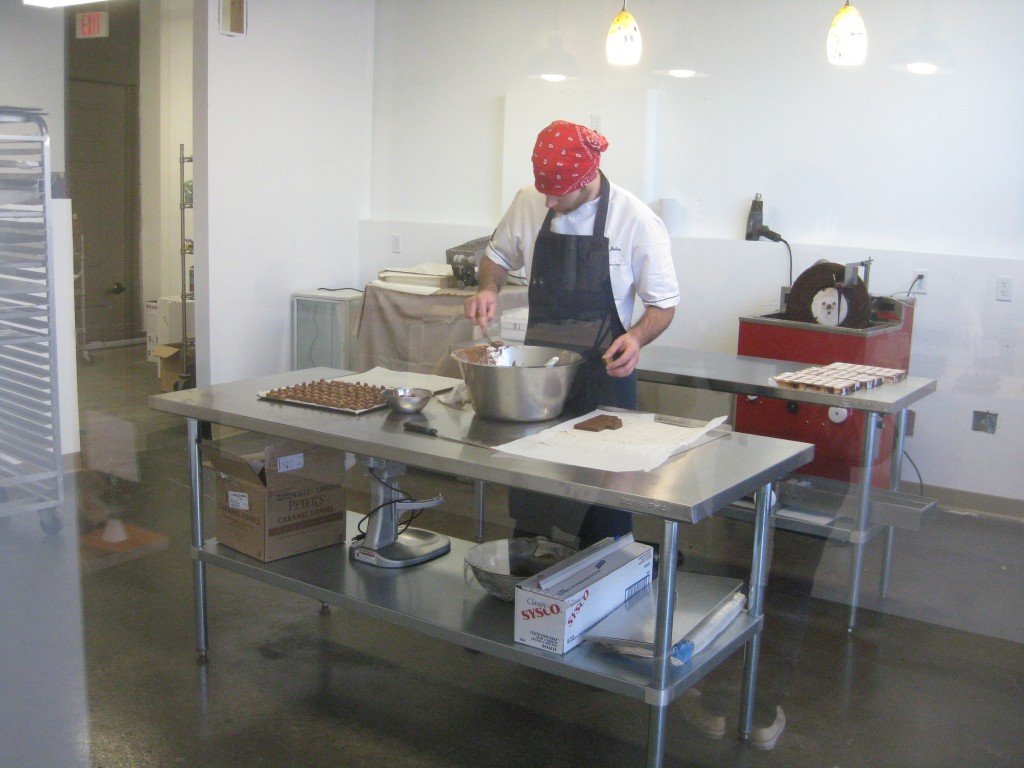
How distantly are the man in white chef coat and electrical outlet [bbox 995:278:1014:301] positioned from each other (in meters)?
0.85

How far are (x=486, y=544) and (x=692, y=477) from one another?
79 cm

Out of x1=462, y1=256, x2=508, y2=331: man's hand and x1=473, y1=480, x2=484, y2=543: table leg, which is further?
x1=473, y1=480, x2=484, y2=543: table leg

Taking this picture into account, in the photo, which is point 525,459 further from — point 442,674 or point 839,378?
point 839,378

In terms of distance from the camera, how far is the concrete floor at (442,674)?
228 cm

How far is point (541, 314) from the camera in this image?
9.33 ft

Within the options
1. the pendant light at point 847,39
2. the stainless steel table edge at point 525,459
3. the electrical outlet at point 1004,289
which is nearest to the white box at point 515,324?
the stainless steel table edge at point 525,459

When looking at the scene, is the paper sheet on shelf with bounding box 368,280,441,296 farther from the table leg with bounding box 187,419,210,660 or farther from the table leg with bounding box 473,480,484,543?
the table leg with bounding box 187,419,210,660

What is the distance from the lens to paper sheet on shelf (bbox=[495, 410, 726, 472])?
1969 millimetres

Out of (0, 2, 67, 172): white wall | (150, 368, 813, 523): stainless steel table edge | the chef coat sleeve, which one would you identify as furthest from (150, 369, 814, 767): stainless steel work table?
(0, 2, 67, 172): white wall

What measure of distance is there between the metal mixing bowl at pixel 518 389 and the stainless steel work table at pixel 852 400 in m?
0.73

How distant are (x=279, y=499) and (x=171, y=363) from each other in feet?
2.20

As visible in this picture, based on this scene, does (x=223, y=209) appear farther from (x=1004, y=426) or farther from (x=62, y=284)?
(x=1004, y=426)

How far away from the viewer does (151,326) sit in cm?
273

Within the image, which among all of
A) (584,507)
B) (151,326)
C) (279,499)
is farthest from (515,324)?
(151,326)
